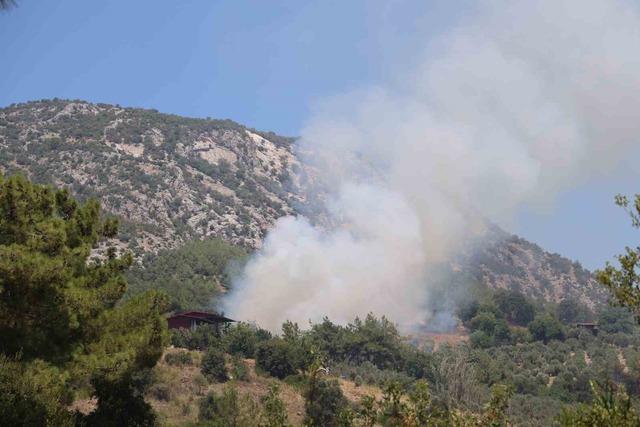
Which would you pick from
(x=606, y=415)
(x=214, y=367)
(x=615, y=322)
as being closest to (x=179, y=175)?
(x=615, y=322)

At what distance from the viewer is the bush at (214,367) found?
47.7 meters

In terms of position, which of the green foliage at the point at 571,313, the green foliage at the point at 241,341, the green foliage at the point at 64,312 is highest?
the green foliage at the point at 571,313

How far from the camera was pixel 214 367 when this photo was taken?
1902 inches

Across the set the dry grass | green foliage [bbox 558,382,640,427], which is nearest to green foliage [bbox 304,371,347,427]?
the dry grass

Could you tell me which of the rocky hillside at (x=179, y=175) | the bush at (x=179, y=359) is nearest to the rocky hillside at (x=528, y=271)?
the rocky hillside at (x=179, y=175)

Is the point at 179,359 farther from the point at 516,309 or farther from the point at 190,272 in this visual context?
the point at 516,309

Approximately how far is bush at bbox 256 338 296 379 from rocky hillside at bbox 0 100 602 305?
43.8 meters

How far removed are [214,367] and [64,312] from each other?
1044 inches

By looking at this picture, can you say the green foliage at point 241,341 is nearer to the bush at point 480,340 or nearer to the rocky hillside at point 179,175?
the bush at point 480,340

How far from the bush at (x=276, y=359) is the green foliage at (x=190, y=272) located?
23.5 meters

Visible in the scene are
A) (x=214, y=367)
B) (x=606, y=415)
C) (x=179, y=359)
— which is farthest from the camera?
(x=179, y=359)

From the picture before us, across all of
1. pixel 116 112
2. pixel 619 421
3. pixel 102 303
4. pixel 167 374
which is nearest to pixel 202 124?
pixel 116 112

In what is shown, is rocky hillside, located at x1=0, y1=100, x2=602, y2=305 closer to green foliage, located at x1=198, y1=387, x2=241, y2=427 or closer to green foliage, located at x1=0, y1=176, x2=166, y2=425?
green foliage, located at x1=198, y1=387, x2=241, y2=427

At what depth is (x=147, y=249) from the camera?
97125 mm
